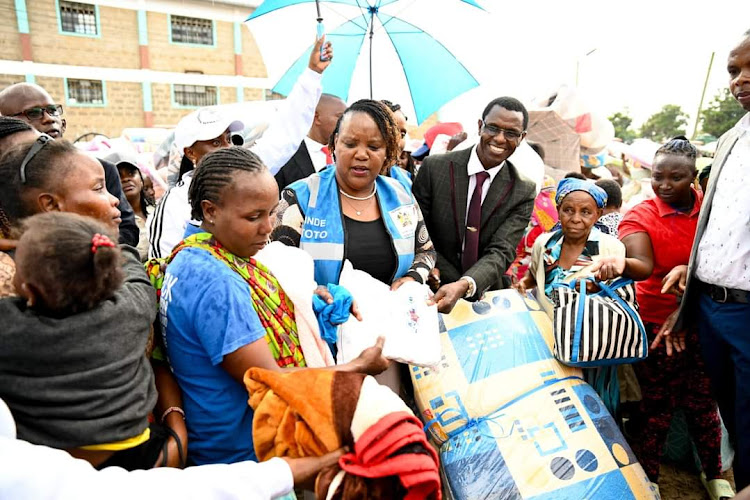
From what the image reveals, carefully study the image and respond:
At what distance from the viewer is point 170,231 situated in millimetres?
2240

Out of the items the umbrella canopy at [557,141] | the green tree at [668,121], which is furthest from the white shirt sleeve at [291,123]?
the green tree at [668,121]

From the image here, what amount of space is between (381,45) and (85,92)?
1941 cm

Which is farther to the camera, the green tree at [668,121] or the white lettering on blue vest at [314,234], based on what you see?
the green tree at [668,121]

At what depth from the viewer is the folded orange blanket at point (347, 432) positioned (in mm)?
1052

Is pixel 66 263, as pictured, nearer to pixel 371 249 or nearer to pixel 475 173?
pixel 371 249

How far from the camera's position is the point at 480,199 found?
2.60 meters

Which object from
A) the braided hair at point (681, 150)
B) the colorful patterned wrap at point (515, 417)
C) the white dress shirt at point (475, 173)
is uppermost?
the braided hair at point (681, 150)

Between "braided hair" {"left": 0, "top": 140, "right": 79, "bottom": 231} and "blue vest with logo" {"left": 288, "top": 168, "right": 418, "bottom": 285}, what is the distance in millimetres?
913

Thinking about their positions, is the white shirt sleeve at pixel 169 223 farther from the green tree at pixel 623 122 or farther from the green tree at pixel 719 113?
the green tree at pixel 623 122

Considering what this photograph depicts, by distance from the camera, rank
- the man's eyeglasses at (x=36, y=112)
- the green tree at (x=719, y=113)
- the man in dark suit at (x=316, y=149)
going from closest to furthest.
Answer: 1. the man's eyeglasses at (x=36, y=112)
2. the man in dark suit at (x=316, y=149)
3. the green tree at (x=719, y=113)

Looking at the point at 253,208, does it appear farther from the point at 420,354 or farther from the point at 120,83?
the point at 120,83

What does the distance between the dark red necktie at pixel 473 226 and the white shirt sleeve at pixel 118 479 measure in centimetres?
167

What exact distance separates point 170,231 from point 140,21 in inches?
805

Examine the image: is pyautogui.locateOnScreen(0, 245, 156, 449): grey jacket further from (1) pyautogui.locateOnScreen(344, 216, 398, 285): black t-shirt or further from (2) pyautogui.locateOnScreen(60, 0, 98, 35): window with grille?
→ (2) pyautogui.locateOnScreen(60, 0, 98, 35): window with grille
